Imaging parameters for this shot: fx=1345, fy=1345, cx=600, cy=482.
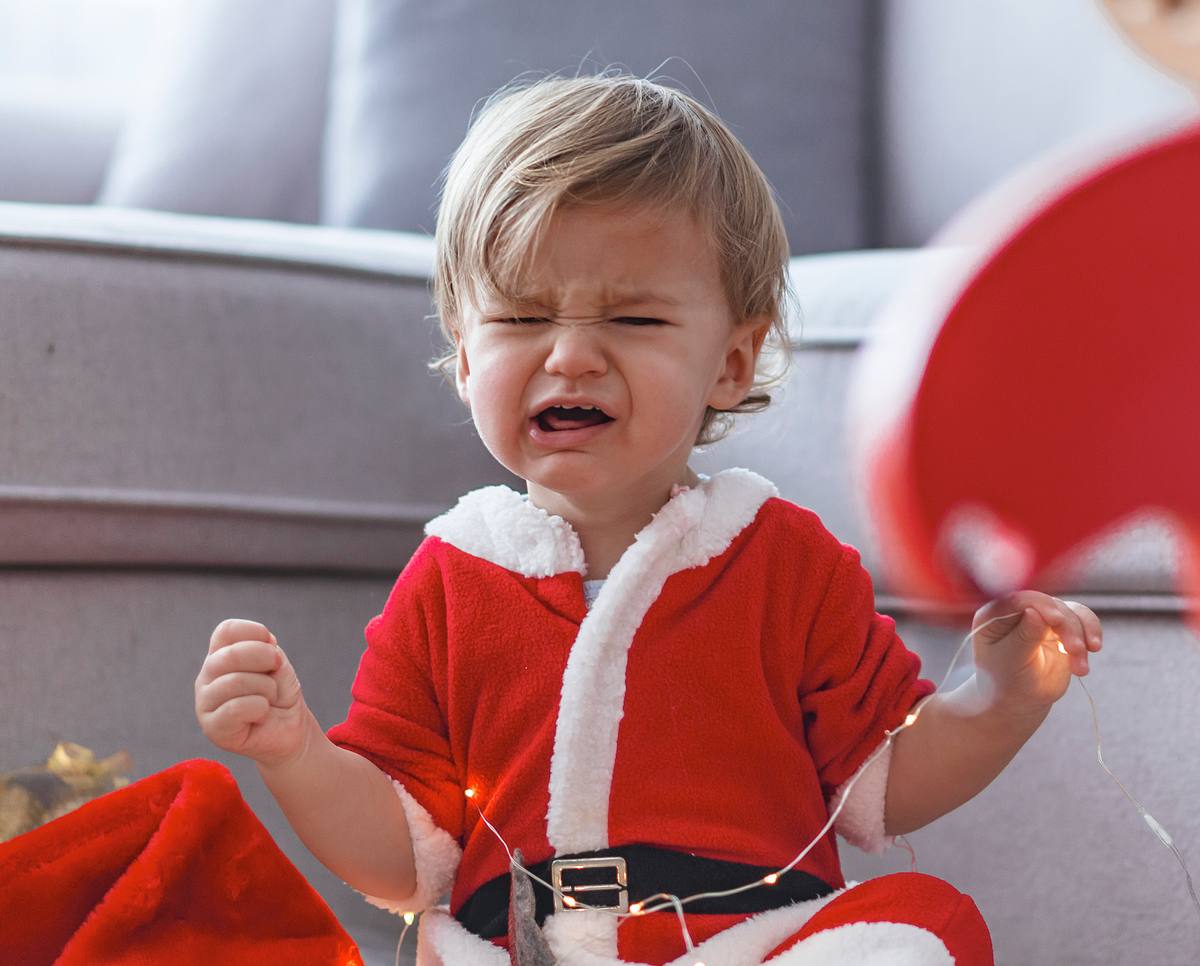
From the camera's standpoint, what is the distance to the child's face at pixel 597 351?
2.12ft

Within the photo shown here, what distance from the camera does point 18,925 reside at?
611 mm

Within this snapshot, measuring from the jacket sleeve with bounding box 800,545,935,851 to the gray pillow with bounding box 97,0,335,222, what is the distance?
109 cm

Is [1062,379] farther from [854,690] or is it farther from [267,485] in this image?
[267,485]

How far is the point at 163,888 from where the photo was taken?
0.62m

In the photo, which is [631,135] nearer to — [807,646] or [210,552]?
[807,646]

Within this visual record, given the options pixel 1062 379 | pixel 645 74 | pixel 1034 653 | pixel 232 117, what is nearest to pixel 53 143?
pixel 232 117

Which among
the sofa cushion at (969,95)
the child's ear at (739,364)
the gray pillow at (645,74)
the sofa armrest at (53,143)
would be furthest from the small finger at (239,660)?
the sofa armrest at (53,143)

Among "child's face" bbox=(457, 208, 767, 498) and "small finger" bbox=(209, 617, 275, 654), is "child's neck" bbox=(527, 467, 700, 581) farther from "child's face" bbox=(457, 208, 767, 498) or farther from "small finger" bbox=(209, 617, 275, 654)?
"small finger" bbox=(209, 617, 275, 654)

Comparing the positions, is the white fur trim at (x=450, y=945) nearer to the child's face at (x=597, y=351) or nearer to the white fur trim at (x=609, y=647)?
the white fur trim at (x=609, y=647)

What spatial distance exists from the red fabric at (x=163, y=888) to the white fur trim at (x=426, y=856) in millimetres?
46

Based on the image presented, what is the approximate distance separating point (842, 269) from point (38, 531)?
56cm

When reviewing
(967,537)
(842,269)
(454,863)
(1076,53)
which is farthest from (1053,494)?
(1076,53)

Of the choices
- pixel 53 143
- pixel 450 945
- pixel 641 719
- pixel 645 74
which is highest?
pixel 645 74

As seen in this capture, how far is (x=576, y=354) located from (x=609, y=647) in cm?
15
